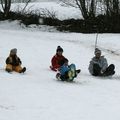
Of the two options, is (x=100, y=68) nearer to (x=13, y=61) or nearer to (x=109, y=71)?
(x=109, y=71)

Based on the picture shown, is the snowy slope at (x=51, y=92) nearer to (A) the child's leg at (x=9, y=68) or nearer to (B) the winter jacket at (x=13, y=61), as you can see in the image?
(A) the child's leg at (x=9, y=68)

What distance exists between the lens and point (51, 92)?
38.1ft

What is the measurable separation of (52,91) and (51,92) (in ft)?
0.44

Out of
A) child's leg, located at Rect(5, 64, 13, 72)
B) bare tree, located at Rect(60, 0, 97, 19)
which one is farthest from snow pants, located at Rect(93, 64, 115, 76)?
bare tree, located at Rect(60, 0, 97, 19)

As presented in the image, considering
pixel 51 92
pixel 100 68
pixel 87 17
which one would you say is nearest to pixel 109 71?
pixel 100 68

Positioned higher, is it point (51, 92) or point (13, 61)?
point (13, 61)

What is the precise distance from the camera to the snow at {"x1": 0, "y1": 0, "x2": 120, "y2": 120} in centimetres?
952

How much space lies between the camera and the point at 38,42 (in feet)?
71.8

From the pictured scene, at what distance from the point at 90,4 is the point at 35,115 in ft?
71.7

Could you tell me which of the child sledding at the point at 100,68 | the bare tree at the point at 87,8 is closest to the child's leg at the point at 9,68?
the child sledding at the point at 100,68

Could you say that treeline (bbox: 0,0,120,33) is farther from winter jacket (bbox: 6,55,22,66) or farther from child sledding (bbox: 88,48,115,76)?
winter jacket (bbox: 6,55,22,66)

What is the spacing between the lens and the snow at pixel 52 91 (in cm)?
952

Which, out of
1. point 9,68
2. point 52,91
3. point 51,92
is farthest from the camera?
point 9,68

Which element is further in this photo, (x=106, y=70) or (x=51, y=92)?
(x=106, y=70)
